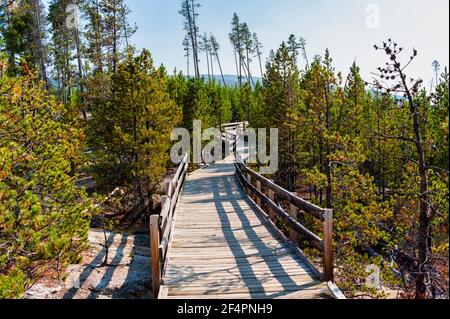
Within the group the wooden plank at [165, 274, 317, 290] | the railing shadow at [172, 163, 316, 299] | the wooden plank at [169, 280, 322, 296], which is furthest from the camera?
the wooden plank at [165, 274, 317, 290]

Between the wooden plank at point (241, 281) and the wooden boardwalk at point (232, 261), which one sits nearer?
the wooden boardwalk at point (232, 261)

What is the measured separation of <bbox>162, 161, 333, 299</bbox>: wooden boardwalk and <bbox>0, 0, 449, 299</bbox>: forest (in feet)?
→ 5.86

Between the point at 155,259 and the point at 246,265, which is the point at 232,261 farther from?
the point at 155,259

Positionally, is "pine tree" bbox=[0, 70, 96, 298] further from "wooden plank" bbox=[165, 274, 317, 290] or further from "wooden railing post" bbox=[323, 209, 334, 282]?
"wooden railing post" bbox=[323, 209, 334, 282]

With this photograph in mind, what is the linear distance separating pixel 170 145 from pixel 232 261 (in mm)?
12976

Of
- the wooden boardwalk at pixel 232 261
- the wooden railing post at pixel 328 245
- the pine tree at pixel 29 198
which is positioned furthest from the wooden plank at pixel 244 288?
the pine tree at pixel 29 198

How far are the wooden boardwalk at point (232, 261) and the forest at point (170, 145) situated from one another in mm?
1786

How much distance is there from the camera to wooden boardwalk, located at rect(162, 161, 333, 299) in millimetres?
5160

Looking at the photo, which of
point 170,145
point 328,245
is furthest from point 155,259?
point 170,145

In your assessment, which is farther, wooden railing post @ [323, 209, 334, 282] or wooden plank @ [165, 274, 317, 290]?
wooden plank @ [165, 274, 317, 290]

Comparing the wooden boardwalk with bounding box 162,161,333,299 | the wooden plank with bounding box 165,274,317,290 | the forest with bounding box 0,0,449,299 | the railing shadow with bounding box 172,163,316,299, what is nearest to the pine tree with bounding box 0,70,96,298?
the forest with bounding box 0,0,449,299

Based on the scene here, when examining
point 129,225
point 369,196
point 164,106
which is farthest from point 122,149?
point 369,196

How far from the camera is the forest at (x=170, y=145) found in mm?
6062

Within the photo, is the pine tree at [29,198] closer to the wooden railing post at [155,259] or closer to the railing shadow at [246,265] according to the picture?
the wooden railing post at [155,259]
